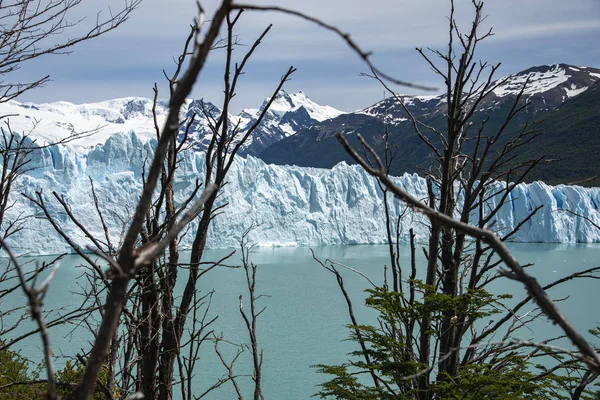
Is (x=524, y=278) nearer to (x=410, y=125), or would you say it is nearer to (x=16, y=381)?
(x=16, y=381)

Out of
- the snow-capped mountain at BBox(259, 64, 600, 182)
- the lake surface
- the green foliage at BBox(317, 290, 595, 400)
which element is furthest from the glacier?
the snow-capped mountain at BBox(259, 64, 600, 182)

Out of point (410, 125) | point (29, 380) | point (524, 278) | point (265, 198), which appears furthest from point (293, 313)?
point (410, 125)

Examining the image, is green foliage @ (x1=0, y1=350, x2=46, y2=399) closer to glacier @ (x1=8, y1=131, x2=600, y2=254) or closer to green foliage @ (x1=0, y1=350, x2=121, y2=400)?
green foliage @ (x1=0, y1=350, x2=121, y2=400)

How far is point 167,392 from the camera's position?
72.6 inches

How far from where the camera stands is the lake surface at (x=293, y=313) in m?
11.7

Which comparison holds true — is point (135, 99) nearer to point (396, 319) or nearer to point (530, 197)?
point (530, 197)

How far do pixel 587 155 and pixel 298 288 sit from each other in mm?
47379

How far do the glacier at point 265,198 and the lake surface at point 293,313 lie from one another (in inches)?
62.5

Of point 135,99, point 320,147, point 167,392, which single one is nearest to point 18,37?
point 167,392

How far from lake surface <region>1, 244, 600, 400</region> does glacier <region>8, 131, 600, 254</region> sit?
1.59 metres

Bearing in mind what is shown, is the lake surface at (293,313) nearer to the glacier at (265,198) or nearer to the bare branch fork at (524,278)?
the glacier at (265,198)

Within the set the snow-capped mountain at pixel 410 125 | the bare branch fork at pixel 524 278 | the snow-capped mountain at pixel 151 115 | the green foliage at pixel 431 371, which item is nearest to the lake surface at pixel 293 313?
the green foliage at pixel 431 371

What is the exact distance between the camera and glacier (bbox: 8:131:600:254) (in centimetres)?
2586

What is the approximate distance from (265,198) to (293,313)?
12.9 metres
